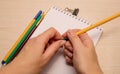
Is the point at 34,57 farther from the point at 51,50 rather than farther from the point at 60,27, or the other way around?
the point at 60,27

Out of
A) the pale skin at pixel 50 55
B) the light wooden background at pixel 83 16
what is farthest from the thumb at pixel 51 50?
the light wooden background at pixel 83 16

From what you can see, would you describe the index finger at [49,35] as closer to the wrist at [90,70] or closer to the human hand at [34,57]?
the human hand at [34,57]

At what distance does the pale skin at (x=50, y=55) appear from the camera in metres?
0.56

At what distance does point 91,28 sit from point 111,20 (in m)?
0.12

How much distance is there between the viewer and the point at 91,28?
25.0 inches

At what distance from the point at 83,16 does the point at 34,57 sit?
265 mm

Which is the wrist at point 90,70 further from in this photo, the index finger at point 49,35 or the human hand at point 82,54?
the index finger at point 49,35

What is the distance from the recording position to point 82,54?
0.57 metres

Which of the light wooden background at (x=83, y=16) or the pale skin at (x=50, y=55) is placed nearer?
the pale skin at (x=50, y=55)

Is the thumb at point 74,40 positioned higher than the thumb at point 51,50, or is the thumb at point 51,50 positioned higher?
the thumb at point 74,40

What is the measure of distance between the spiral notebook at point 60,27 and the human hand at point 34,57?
0.15 feet

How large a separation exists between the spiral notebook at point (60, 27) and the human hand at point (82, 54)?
0.11 feet

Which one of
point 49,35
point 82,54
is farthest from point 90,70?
point 49,35

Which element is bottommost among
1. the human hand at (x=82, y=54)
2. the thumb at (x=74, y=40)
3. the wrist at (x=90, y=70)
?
the wrist at (x=90, y=70)
